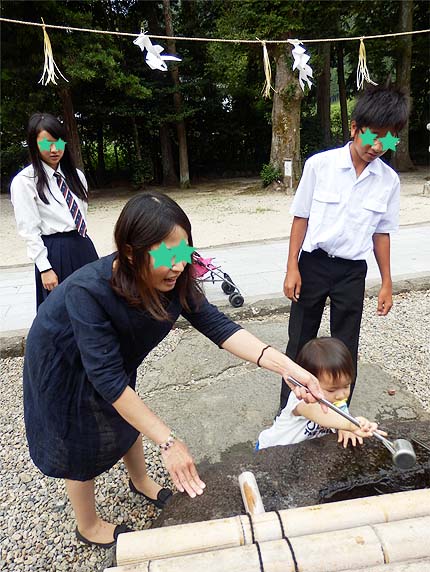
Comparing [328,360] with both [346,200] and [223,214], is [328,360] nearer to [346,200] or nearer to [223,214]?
[346,200]

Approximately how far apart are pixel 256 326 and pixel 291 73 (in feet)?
31.2

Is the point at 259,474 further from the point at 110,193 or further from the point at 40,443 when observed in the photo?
the point at 110,193

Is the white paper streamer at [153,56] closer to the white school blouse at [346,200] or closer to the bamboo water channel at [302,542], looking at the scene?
the white school blouse at [346,200]

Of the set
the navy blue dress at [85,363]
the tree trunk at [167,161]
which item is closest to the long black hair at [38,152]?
the navy blue dress at [85,363]

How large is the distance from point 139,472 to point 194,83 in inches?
583

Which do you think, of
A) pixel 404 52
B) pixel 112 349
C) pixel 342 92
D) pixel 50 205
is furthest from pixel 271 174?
pixel 112 349

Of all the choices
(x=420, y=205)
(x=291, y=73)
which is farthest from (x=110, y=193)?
(x=420, y=205)

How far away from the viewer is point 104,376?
1.18 metres

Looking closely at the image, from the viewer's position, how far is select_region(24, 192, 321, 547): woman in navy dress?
3.72 feet

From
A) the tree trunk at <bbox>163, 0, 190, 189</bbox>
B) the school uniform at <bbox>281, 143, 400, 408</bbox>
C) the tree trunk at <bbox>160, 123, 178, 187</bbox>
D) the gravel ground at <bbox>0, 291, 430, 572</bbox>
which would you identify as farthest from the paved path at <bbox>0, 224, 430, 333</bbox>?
the tree trunk at <bbox>160, 123, 178, 187</bbox>

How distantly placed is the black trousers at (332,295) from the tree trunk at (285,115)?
10.4m

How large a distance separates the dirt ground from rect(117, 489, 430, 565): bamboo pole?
5.75m

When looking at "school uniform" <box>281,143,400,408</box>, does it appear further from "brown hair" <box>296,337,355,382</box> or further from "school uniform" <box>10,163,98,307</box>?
Answer: "school uniform" <box>10,163,98,307</box>

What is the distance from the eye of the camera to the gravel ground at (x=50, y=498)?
1.77 meters
